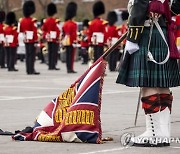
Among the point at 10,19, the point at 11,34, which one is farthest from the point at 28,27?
the point at 10,19

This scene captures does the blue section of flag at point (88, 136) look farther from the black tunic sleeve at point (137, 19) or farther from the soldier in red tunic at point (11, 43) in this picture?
the soldier in red tunic at point (11, 43)

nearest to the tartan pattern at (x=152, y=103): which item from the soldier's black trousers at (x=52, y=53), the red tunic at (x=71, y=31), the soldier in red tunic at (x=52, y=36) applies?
the red tunic at (x=71, y=31)

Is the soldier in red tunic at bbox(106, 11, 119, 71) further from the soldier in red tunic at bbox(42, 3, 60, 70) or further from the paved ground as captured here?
the paved ground

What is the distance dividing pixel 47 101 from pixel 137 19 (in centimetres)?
632

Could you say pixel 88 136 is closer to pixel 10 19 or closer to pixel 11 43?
pixel 11 43

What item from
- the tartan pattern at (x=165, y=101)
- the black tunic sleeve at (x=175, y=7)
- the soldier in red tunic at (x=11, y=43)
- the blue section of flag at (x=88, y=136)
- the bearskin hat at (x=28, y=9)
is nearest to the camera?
the tartan pattern at (x=165, y=101)

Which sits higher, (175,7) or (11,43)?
(175,7)

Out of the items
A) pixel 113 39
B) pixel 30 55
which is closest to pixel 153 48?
pixel 30 55

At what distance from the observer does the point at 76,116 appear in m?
9.29

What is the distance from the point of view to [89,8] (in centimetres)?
6469

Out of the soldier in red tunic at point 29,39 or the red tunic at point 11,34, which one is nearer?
the soldier in red tunic at point 29,39

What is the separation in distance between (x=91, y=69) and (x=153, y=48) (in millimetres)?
742

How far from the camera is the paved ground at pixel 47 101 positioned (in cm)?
888

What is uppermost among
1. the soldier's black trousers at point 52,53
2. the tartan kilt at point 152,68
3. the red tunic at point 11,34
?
the tartan kilt at point 152,68
